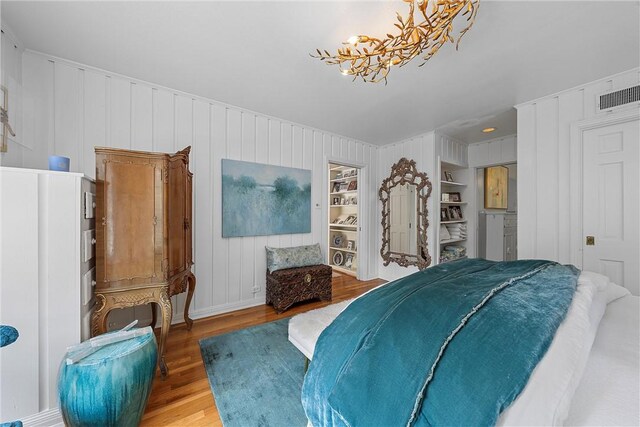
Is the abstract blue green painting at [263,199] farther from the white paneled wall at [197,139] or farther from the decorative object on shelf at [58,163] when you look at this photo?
the decorative object on shelf at [58,163]

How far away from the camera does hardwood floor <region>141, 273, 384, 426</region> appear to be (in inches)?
56.1

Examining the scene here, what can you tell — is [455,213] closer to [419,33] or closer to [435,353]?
[419,33]

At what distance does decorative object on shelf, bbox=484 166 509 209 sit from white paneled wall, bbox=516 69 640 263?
1965mm

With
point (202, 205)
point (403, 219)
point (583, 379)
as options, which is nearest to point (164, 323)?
point (202, 205)

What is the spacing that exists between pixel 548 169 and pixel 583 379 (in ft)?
8.78

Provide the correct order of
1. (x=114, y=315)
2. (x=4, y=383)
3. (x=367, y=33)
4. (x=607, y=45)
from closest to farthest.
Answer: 1. (x=4, y=383)
2. (x=367, y=33)
3. (x=607, y=45)
4. (x=114, y=315)

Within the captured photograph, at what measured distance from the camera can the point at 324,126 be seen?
3531mm

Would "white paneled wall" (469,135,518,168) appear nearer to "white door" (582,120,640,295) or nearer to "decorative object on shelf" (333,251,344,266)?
"white door" (582,120,640,295)

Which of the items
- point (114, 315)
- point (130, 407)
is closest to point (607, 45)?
point (130, 407)

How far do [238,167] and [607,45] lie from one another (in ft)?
11.5

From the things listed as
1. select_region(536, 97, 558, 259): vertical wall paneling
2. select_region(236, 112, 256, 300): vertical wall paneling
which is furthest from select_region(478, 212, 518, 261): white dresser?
select_region(236, 112, 256, 300): vertical wall paneling

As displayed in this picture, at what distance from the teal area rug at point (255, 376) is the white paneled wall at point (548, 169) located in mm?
2894

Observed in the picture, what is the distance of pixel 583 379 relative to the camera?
790 mm

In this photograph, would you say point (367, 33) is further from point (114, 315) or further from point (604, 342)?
point (114, 315)
